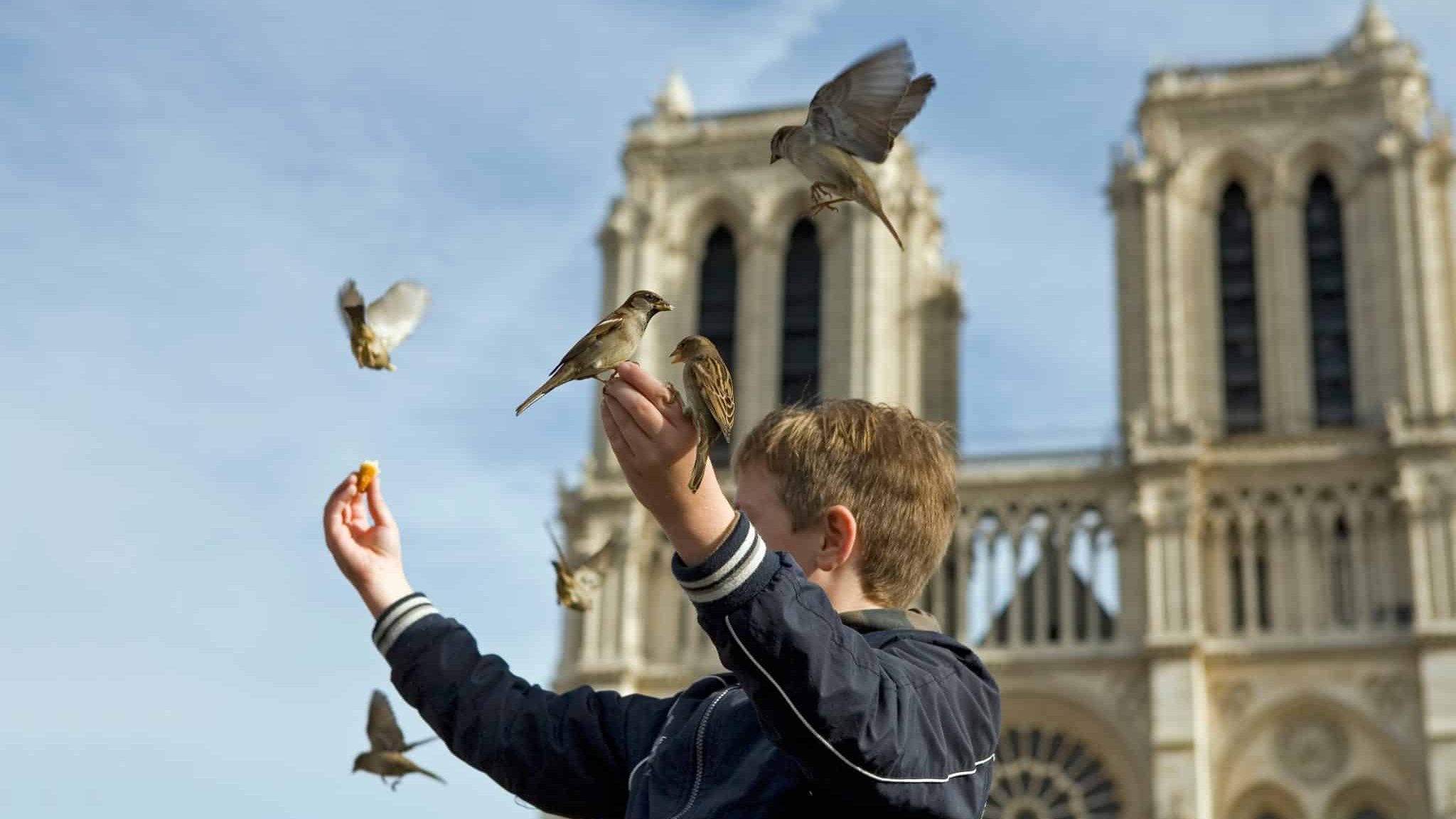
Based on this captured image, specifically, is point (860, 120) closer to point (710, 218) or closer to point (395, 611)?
point (395, 611)

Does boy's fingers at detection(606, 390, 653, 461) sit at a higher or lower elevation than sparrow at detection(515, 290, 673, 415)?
lower

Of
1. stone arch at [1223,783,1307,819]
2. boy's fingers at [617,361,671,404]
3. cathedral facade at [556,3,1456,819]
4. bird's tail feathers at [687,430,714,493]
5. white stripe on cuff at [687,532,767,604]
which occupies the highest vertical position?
cathedral facade at [556,3,1456,819]

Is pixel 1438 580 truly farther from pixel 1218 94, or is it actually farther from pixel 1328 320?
pixel 1218 94

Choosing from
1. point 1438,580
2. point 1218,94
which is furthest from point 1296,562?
point 1218,94

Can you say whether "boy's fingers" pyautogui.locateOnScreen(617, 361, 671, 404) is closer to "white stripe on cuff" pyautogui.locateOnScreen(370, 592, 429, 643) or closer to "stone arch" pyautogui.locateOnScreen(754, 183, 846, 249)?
"white stripe on cuff" pyautogui.locateOnScreen(370, 592, 429, 643)

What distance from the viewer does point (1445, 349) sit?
36.1 meters

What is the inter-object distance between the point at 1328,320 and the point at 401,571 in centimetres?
3515

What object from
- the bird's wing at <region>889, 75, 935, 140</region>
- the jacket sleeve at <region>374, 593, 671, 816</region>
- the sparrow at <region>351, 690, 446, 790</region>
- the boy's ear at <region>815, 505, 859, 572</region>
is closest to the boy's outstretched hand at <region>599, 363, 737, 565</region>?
the boy's ear at <region>815, 505, 859, 572</region>

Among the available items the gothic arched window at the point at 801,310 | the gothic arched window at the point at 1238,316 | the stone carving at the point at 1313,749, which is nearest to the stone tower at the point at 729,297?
the gothic arched window at the point at 801,310

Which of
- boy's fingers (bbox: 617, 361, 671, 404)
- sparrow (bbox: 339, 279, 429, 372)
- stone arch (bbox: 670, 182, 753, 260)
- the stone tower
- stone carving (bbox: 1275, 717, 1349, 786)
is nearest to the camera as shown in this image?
boy's fingers (bbox: 617, 361, 671, 404)

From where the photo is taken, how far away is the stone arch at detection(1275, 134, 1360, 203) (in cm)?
3831

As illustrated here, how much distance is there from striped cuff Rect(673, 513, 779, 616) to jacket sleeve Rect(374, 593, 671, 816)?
913 millimetres

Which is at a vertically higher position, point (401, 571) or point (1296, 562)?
point (1296, 562)

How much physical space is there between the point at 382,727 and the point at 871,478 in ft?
10.6
